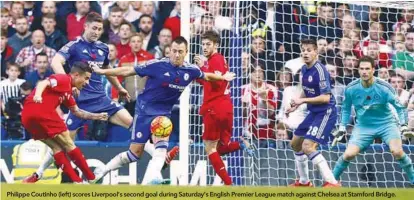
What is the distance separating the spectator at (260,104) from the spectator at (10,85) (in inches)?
135

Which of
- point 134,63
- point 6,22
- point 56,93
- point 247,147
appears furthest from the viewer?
point 6,22

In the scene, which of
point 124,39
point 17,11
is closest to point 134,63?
point 124,39

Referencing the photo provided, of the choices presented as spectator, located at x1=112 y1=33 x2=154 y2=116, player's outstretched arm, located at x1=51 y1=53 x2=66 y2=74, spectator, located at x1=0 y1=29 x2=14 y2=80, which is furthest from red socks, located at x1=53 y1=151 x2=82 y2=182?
spectator, located at x1=0 y1=29 x2=14 y2=80

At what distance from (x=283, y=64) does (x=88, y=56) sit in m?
3.46

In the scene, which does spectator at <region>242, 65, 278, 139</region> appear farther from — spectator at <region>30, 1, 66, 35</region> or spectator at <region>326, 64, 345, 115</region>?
spectator at <region>30, 1, 66, 35</region>

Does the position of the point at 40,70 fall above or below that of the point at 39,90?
above

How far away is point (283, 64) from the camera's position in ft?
53.7

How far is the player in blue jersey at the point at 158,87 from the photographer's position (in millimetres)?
13445

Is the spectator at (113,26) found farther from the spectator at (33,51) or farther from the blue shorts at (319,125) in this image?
the blue shorts at (319,125)

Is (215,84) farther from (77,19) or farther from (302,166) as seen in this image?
(77,19)

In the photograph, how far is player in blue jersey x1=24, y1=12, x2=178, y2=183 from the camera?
1400 centimetres

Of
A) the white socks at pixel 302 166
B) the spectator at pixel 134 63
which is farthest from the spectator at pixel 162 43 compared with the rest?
the white socks at pixel 302 166

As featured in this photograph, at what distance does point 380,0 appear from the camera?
47.5ft

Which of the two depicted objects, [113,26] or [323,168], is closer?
[323,168]
